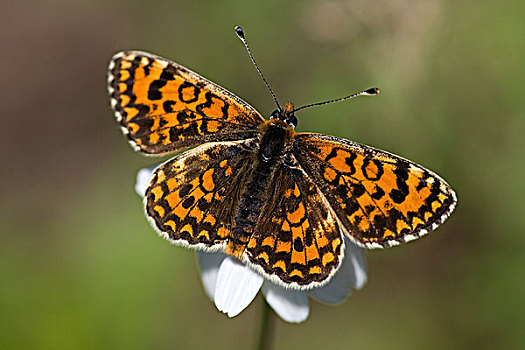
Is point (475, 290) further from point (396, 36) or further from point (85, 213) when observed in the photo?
point (85, 213)

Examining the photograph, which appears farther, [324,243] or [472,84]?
[472,84]

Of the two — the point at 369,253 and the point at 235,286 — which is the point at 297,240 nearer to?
the point at 235,286

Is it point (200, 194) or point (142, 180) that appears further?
point (142, 180)

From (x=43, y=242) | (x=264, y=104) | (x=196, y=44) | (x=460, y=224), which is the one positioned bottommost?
(x=43, y=242)

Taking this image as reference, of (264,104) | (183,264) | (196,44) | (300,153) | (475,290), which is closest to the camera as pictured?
(300,153)

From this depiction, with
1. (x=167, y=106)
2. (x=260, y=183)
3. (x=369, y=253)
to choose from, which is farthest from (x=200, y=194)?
(x=369, y=253)

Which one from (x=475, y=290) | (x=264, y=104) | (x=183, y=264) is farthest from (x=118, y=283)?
(x=475, y=290)

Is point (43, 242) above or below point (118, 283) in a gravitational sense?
above
